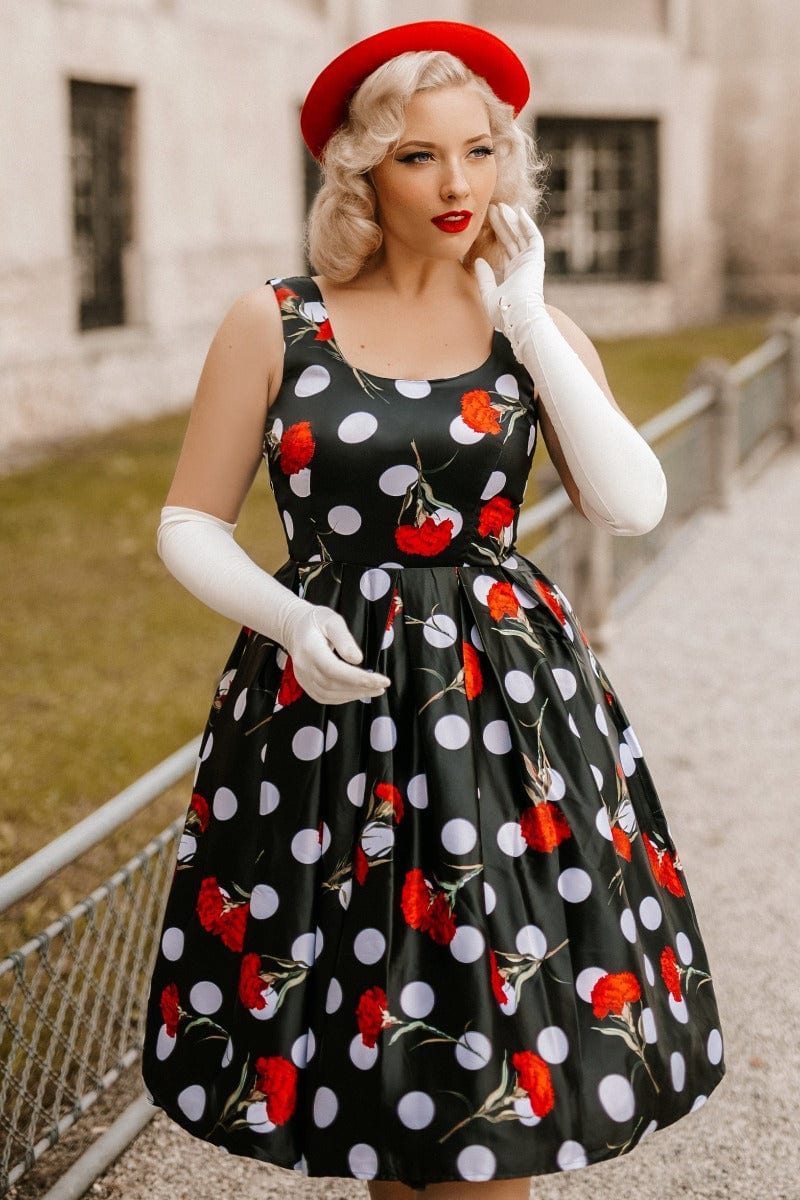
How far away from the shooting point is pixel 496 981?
2.04 m

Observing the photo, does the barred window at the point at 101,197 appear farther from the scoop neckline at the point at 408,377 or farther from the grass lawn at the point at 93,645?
the scoop neckline at the point at 408,377

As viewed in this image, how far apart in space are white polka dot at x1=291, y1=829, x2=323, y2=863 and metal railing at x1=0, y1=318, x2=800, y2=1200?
59 cm

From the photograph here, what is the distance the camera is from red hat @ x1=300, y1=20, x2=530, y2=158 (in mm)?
2262

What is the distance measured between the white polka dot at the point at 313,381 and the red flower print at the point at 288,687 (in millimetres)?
399

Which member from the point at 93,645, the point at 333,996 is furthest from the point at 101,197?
the point at 333,996

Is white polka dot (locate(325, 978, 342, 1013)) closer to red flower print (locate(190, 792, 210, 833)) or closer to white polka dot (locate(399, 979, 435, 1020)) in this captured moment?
white polka dot (locate(399, 979, 435, 1020))

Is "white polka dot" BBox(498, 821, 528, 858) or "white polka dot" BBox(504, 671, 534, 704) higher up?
"white polka dot" BBox(504, 671, 534, 704)


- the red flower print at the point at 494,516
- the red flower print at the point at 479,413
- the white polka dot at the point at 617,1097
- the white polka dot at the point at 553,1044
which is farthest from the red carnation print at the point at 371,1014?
the red flower print at the point at 479,413

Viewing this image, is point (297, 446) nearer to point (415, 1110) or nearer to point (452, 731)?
point (452, 731)

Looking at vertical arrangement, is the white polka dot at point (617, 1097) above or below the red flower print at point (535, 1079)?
below

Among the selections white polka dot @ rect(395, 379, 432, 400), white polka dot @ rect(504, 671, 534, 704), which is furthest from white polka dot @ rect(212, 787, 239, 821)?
white polka dot @ rect(395, 379, 432, 400)

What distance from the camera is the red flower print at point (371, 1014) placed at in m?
2.02

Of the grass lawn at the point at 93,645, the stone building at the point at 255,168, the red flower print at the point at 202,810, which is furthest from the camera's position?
the stone building at the point at 255,168

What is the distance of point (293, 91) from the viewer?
45.4ft
